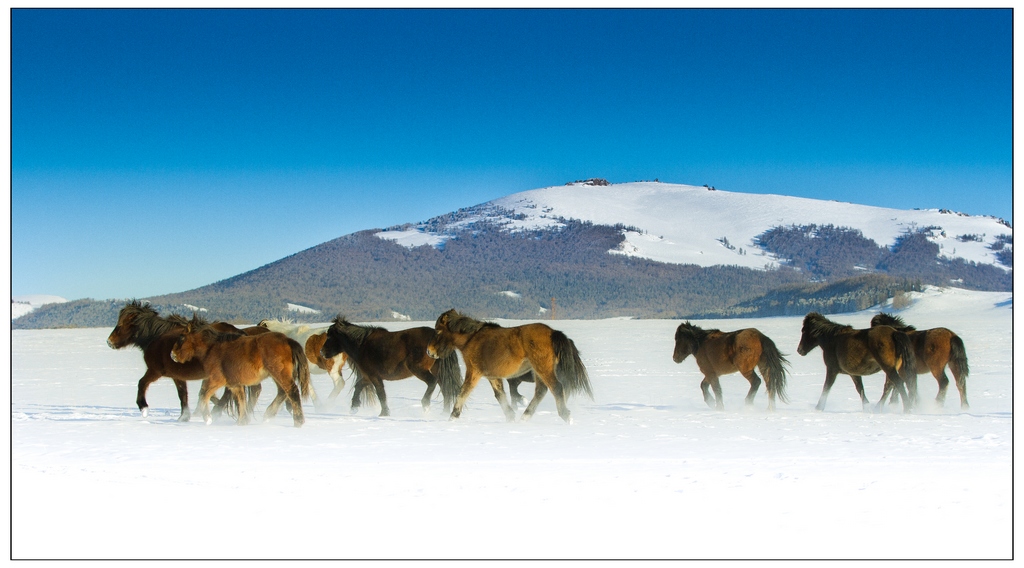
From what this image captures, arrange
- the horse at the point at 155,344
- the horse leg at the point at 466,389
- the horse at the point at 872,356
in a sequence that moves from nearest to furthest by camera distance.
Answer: the horse leg at the point at 466,389, the horse at the point at 155,344, the horse at the point at 872,356

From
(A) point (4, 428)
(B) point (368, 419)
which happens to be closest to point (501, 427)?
(B) point (368, 419)

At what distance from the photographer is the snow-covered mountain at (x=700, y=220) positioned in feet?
388

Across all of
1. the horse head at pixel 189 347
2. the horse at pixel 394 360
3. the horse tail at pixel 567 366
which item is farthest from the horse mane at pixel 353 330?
the horse tail at pixel 567 366

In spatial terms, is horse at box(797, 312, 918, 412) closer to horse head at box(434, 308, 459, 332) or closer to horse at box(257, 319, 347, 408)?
horse head at box(434, 308, 459, 332)

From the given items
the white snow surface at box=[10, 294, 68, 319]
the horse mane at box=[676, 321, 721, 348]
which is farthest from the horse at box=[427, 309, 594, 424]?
the white snow surface at box=[10, 294, 68, 319]

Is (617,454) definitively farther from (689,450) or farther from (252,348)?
(252,348)

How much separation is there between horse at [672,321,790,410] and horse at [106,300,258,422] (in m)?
6.65

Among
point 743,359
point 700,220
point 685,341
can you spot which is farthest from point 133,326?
point 700,220

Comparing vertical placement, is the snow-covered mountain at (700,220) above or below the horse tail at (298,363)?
above

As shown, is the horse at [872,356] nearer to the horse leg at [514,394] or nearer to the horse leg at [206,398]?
the horse leg at [514,394]

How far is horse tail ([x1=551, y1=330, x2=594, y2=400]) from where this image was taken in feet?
35.1

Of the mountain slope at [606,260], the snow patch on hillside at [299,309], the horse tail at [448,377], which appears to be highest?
the mountain slope at [606,260]

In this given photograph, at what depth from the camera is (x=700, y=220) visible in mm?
139125

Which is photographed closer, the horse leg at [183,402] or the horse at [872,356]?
the horse leg at [183,402]
